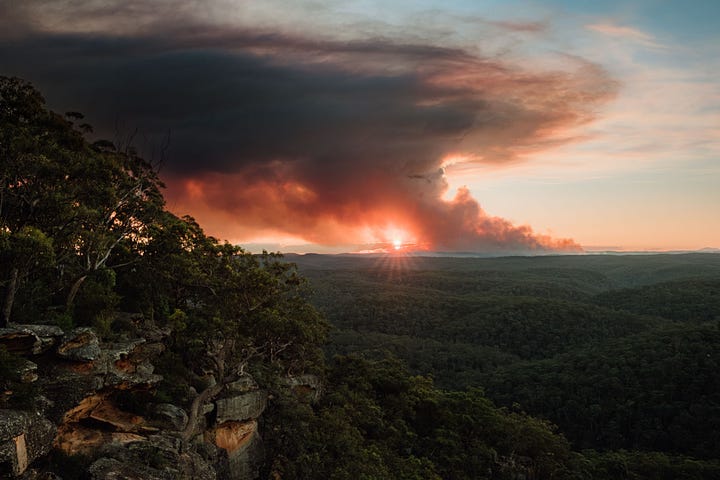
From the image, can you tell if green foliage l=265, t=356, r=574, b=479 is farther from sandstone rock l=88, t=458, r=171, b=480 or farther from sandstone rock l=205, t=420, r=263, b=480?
sandstone rock l=88, t=458, r=171, b=480

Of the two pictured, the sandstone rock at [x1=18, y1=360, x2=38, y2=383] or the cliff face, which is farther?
the sandstone rock at [x1=18, y1=360, x2=38, y2=383]

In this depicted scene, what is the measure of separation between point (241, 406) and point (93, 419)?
9.47 meters

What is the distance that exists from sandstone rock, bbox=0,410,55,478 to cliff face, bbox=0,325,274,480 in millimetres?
28

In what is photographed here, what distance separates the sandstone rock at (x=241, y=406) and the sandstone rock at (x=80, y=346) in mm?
9047

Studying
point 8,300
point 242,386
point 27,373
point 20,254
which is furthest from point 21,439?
point 242,386

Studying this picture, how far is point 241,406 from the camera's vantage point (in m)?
26.7

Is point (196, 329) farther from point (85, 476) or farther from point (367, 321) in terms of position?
point (367, 321)

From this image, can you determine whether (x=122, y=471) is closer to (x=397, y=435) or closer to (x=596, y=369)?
(x=397, y=435)

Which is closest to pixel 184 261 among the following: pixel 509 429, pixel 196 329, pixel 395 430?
pixel 196 329

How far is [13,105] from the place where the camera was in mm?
22547

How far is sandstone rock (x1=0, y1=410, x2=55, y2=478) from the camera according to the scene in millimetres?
12633

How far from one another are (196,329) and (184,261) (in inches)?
186

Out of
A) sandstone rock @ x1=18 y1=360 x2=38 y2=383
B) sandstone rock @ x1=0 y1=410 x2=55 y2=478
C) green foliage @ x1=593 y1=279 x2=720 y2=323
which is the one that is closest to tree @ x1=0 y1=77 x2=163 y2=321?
sandstone rock @ x1=18 y1=360 x2=38 y2=383

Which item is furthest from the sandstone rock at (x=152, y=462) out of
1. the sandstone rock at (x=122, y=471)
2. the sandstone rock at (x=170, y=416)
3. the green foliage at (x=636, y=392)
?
the green foliage at (x=636, y=392)
